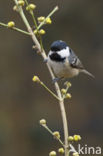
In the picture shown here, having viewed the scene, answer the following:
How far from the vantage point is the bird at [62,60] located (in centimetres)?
268

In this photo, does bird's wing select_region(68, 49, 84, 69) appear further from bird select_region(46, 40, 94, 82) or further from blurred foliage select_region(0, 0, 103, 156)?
blurred foliage select_region(0, 0, 103, 156)

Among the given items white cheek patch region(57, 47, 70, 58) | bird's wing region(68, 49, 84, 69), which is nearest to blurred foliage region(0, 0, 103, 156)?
bird's wing region(68, 49, 84, 69)

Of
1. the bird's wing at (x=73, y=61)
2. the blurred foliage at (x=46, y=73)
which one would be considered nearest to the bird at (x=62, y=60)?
the bird's wing at (x=73, y=61)

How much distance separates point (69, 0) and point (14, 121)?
216cm

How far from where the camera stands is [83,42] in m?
7.14

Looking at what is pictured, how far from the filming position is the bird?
2684 mm

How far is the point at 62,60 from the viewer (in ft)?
9.53

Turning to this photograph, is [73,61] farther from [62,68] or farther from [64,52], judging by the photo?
[64,52]

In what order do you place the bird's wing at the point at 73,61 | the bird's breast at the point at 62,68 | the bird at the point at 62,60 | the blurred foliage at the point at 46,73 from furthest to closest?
the blurred foliage at the point at 46,73
the bird's wing at the point at 73,61
the bird's breast at the point at 62,68
the bird at the point at 62,60

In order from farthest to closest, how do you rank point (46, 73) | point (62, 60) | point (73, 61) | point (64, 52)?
point (46, 73) → point (73, 61) → point (62, 60) → point (64, 52)

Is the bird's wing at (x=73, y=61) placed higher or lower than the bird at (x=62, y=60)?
higher

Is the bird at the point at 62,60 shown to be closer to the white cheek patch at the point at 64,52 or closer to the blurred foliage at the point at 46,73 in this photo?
the white cheek patch at the point at 64,52

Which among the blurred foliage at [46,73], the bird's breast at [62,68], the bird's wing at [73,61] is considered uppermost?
the blurred foliage at [46,73]

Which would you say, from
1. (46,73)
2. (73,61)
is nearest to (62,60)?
(73,61)
